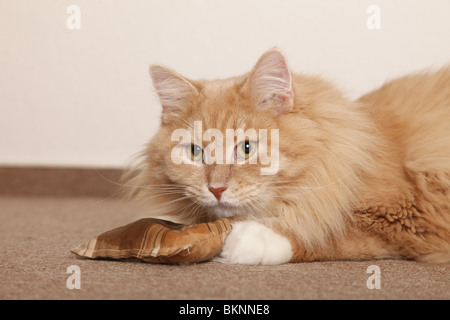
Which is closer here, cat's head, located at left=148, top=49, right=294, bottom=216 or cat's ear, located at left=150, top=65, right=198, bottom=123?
cat's head, located at left=148, top=49, right=294, bottom=216

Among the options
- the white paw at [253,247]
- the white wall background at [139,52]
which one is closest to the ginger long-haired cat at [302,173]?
the white paw at [253,247]

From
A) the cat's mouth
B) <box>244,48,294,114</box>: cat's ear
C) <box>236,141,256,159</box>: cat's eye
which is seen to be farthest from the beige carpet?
<box>244,48,294,114</box>: cat's ear

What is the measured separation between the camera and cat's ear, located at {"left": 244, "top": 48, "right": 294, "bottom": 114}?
1.43 metres

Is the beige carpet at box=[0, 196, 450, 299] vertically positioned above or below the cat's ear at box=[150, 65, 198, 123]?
below

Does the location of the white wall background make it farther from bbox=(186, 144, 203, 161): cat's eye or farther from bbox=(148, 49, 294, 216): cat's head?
bbox=(186, 144, 203, 161): cat's eye

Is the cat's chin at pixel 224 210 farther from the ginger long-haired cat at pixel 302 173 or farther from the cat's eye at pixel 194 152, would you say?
the cat's eye at pixel 194 152

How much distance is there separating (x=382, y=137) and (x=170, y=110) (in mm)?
727

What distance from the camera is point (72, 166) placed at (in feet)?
11.2

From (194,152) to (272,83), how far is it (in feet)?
1.08

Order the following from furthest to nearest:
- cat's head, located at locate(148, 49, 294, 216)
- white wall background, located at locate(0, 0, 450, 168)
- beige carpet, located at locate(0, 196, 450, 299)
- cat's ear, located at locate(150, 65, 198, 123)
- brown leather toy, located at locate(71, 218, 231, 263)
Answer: white wall background, located at locate(0, 0, 450, 168)
cat's ear, located at locate(150, 65, 198, 123)
cat's head, located at locate(148, 49, 294, 216)
brown leather toy, located at locate(71, 218, 231, 263)
beige carpet, located at locate(0, 196, 450, 299)

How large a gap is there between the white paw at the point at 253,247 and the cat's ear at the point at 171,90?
0.48 metres

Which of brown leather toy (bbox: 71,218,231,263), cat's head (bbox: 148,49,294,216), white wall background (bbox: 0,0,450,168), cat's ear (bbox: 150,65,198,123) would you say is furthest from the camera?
white wall background (bbox: 0,0,450,168)
